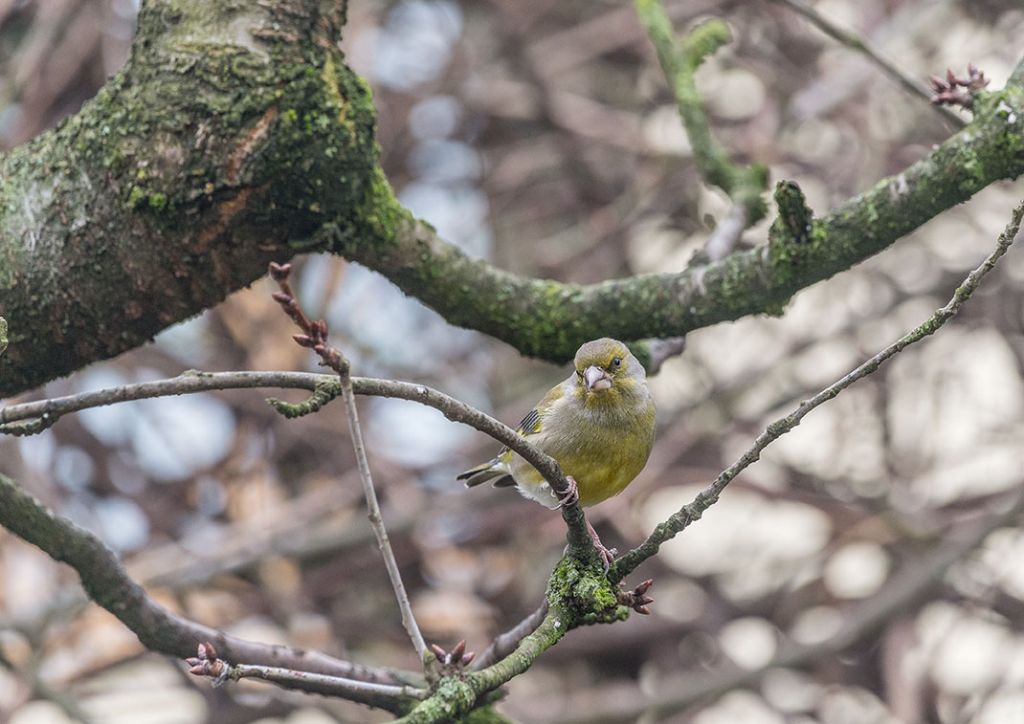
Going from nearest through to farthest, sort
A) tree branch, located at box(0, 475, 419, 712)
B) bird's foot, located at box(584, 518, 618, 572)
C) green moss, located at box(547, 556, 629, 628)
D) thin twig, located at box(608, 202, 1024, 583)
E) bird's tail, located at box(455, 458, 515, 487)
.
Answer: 1. thin twig, located at box(608, 202, 1024, 583)
2. green moss, located at box(547, 556, 629, 628)
3. bird's foot, located at box(584, 518, 618, 572)
4. tree branch, located at box(0, 475, 419, 712)
5. bird's tail, located at box(455, 458, 515, 487)

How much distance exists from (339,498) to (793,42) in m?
3.88

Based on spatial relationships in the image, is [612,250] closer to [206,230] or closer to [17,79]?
[17,79]

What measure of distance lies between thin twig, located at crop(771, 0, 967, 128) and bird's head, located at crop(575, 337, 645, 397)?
1.10 meters

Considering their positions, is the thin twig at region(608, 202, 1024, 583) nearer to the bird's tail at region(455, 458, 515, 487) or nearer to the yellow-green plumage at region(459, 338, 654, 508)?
the yellow-green plumage at region(459, 338, 654, 508)

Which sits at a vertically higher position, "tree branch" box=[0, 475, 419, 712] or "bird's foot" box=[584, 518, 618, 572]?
"tree branch" box=[0, 475, 419, 712]

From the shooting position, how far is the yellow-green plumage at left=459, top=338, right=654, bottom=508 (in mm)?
3543

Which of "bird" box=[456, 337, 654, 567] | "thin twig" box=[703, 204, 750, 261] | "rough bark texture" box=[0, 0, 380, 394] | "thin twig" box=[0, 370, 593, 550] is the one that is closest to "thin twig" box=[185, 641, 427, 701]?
"thin twig" box=[0, 370, 593, 550]

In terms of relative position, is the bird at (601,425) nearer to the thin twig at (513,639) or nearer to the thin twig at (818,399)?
the thin twig at (513,639)

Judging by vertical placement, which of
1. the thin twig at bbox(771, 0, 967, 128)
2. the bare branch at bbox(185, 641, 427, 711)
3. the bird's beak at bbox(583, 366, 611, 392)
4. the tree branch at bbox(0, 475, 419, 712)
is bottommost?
the bare branch at bbox(185, 641, 427, 711)

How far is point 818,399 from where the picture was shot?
2.17 m

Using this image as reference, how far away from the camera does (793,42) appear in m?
7.43

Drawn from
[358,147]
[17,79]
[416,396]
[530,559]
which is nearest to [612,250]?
[530,559]

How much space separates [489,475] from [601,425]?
0.95 metres

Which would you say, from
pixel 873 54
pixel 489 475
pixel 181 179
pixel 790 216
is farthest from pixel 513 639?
pixel 873 54
